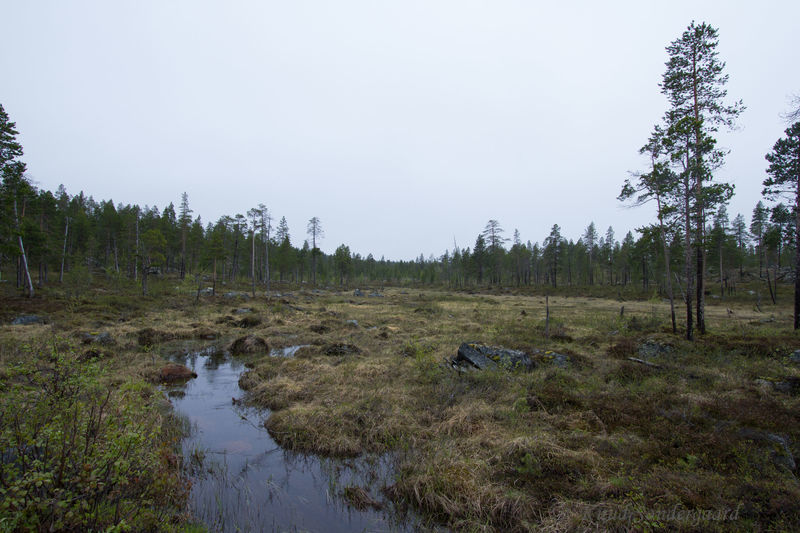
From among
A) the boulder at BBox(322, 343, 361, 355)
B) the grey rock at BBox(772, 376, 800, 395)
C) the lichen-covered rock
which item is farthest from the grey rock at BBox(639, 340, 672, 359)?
the lichen-covered rock

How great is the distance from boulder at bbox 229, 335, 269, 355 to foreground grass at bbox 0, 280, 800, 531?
6.64 feet

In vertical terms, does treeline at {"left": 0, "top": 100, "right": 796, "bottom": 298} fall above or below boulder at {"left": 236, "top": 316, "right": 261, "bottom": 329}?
above

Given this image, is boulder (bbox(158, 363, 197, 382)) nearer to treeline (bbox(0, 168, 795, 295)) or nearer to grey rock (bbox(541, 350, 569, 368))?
grey rock (bbox(541, 350, 569, 368))

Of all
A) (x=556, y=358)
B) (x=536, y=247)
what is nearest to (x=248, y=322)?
(x=556, y=358)

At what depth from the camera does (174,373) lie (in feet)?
39.8

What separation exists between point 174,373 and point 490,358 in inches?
463

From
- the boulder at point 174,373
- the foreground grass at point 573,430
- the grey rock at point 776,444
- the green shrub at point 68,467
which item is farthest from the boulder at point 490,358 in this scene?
the boulder at point 174,373

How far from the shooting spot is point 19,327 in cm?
1766

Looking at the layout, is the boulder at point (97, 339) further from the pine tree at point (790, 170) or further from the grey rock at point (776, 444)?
the pine tree at point (790, 170)

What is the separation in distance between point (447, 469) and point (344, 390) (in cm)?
496

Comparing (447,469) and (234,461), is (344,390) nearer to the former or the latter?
(234,461)

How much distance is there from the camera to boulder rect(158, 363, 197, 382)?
11.9 m

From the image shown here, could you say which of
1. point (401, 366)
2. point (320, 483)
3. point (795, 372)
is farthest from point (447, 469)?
point (795, 372)

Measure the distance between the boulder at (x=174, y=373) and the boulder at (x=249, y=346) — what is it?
3.96m
